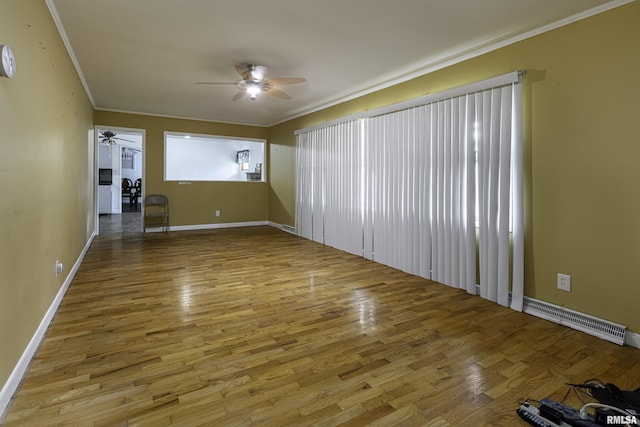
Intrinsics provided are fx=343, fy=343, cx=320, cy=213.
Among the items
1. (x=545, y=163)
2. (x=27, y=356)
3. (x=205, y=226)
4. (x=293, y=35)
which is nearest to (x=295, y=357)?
(x=27, y=356)

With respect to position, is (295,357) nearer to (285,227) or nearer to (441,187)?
(441,187)

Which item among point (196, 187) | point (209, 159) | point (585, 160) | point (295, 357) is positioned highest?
point (209, 159)

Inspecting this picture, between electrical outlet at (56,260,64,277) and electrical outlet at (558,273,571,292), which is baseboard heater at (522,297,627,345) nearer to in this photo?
electrical outlet at (558,273,571,292)

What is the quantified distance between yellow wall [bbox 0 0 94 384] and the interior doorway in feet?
12.1

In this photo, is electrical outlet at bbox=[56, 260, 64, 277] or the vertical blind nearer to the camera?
electrical outlet at bbox=[56, 260, 64, 277]

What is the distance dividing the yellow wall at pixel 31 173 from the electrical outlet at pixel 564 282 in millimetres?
3578

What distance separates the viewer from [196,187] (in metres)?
7.27

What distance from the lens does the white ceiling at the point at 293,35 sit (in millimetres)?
2555

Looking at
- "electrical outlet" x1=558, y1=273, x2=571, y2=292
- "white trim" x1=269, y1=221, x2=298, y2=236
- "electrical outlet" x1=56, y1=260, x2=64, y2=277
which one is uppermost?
"white trim" x1=269, y1=221, x2=298, y2=236

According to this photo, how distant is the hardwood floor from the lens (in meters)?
1.62

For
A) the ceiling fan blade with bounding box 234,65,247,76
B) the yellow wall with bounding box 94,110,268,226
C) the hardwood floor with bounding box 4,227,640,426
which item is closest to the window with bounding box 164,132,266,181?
the yellow wall with bounding box 94,110,268,226

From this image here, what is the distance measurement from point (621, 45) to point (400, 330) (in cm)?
250

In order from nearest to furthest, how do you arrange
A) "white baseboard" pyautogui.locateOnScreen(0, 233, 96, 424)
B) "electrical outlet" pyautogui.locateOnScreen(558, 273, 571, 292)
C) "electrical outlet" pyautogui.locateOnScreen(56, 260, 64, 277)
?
1. "white baseboard" pyautogui.locateOnScreen(0, 233, 96, 424)
2. "electrical outlet" pyautogui.locateOnScreen(558, 273, 571, 292)
3. "electrical outlet" pyautogui.locateOnScreen(56, 260, 64, 277)

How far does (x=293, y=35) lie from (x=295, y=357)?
265cm
